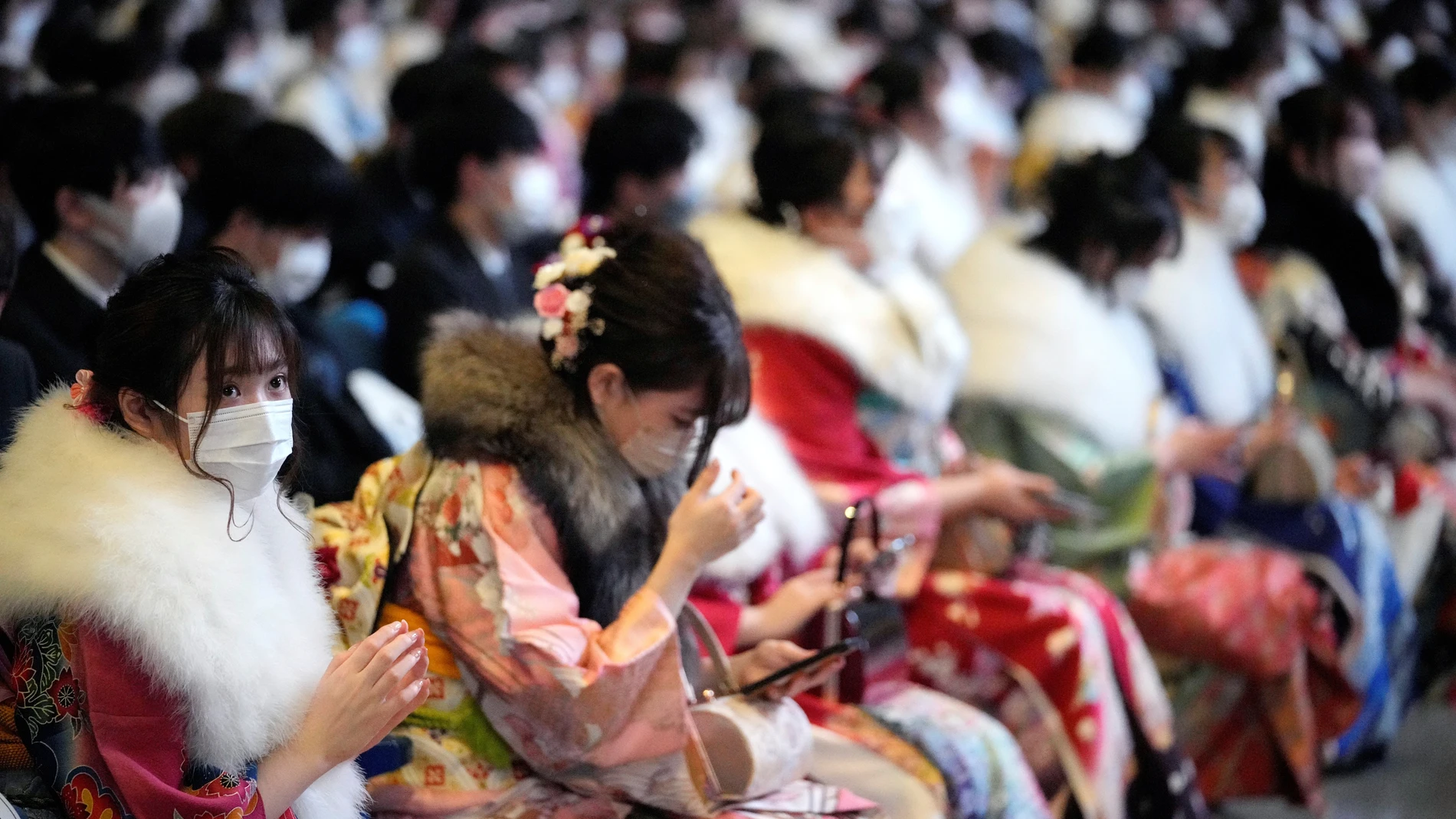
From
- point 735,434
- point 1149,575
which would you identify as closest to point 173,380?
point 735,434

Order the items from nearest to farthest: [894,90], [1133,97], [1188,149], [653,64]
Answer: [1188,149], [894,90], [653,64], [1133,97]

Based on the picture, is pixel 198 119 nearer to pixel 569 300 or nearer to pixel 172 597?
pixel 569 300

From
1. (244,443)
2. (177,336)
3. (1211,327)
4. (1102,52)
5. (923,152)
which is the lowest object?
(1102,52)

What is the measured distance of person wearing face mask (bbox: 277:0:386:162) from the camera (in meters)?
5.76

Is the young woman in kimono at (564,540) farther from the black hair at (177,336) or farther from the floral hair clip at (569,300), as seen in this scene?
the black hair at (177,336)

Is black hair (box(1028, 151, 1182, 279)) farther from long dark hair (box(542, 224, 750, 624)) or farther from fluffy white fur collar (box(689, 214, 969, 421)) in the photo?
long dark hair (box(542, 224, 750, 624))

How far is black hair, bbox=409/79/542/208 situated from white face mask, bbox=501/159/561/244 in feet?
0.16

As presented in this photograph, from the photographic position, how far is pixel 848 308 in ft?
9.15

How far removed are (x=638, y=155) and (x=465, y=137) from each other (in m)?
0.42

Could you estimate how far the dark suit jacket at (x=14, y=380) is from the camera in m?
2.01

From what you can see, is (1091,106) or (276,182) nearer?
(276,182)

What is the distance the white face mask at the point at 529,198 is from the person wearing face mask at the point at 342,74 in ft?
7.97

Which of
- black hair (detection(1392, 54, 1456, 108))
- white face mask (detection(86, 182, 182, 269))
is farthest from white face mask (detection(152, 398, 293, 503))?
black hair (detection(1392, 54, 1456, 108))

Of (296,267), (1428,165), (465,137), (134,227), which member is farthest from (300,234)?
(1428,165)
